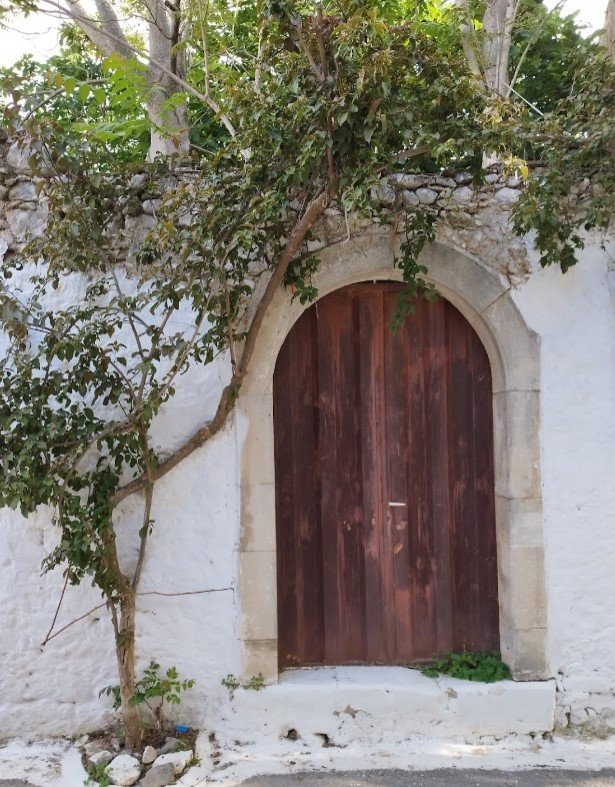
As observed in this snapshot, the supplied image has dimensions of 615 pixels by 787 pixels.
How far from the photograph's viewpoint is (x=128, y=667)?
9.98 feet

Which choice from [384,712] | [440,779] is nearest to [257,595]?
[384,712]

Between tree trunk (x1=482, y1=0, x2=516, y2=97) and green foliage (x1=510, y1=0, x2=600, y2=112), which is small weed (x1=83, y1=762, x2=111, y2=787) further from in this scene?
green foliage (x1=510, y1=0, x2=600, y2=112)

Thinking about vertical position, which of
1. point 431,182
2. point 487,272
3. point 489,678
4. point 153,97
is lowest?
point 489,678

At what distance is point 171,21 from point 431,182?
3677 millimetres

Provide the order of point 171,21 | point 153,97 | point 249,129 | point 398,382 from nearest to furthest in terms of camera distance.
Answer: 1. point 249,129
2. point 398,382
3. point 153,97
4. point 171,21

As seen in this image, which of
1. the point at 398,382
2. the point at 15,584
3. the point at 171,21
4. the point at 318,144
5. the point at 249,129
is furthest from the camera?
the point at 171,21

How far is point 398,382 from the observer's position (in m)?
3.52

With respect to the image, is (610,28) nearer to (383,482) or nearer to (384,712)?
(383,482)

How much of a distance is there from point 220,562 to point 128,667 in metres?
0.60

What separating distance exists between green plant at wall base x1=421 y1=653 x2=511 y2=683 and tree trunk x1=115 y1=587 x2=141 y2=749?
138cm

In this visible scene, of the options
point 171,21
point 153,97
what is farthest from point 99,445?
point 171,21

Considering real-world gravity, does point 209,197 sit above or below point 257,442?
above

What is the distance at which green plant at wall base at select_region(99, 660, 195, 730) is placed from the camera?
3.10 metres

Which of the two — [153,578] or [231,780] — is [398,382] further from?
[231,780]
